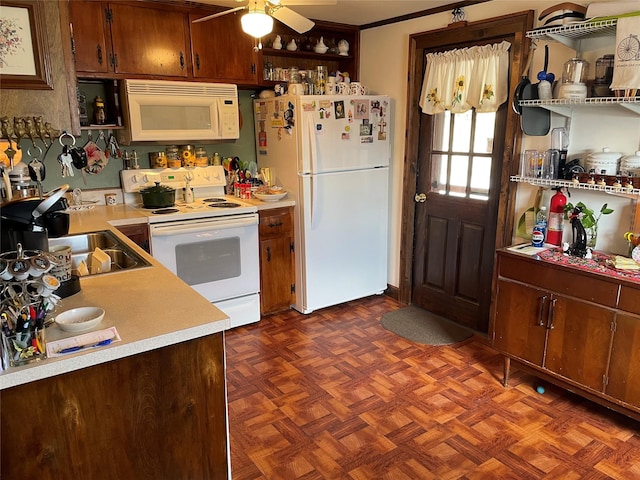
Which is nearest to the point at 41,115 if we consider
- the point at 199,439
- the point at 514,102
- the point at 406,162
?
the point at 199,439

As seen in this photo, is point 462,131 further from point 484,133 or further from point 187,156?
point 187,156

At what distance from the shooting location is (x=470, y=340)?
336cm

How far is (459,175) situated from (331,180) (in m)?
0.94

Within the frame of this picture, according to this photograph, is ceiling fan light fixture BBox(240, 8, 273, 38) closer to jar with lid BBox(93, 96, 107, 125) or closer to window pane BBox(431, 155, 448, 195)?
jar with lid BBox(93, 96, 107, 125)

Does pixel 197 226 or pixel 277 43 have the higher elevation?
pixel 277 43

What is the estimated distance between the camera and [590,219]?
2.57 meters

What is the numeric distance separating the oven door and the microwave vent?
90 centimetres

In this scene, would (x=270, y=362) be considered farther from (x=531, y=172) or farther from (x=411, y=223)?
(x=531, y=172)

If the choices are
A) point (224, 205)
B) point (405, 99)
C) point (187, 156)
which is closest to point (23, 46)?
point (224, 205)

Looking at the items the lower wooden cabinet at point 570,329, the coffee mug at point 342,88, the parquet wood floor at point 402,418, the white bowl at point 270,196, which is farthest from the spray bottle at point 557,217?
the white bowl at point 270,196

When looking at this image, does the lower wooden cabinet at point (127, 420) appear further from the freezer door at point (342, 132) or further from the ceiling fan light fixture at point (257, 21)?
the freezer door at point (342, 132)

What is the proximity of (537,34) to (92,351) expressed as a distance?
254cm

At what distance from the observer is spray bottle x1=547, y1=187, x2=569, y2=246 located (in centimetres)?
271

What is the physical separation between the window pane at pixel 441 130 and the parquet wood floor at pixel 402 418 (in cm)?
144
